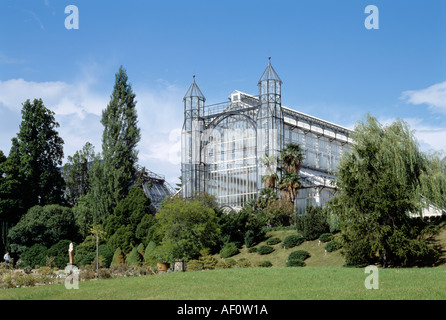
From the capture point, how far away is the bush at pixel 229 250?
4374 cm

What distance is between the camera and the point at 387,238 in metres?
30.4

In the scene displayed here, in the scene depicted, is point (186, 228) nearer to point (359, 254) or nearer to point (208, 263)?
point (208, 263)

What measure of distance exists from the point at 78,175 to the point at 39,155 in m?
7.18

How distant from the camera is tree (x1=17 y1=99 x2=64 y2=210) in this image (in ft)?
177

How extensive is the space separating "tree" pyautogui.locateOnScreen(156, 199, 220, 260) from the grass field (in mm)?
13879

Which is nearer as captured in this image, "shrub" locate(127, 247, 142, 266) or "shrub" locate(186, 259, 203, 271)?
"shrub" locate(186, 259, 203, 271)

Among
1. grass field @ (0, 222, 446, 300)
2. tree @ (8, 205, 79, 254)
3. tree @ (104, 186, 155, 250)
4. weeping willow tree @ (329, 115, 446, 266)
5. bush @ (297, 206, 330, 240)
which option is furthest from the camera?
tree @ (8, 205, 79, 254)

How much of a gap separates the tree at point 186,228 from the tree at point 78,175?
23971 mm

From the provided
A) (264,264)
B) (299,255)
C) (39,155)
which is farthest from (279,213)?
(39,155)

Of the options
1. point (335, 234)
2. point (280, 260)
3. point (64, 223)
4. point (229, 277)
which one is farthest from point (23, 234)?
point (229, 277)

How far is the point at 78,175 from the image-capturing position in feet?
203

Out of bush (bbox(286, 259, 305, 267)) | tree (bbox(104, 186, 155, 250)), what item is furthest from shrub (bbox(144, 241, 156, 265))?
bush (bbox(286, 259, 305, 267))

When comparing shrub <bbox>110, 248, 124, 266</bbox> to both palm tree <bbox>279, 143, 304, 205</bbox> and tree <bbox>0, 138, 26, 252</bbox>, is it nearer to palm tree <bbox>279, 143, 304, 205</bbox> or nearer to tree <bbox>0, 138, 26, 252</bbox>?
tree <bbox>0, 138, 26, 252</bbox>
